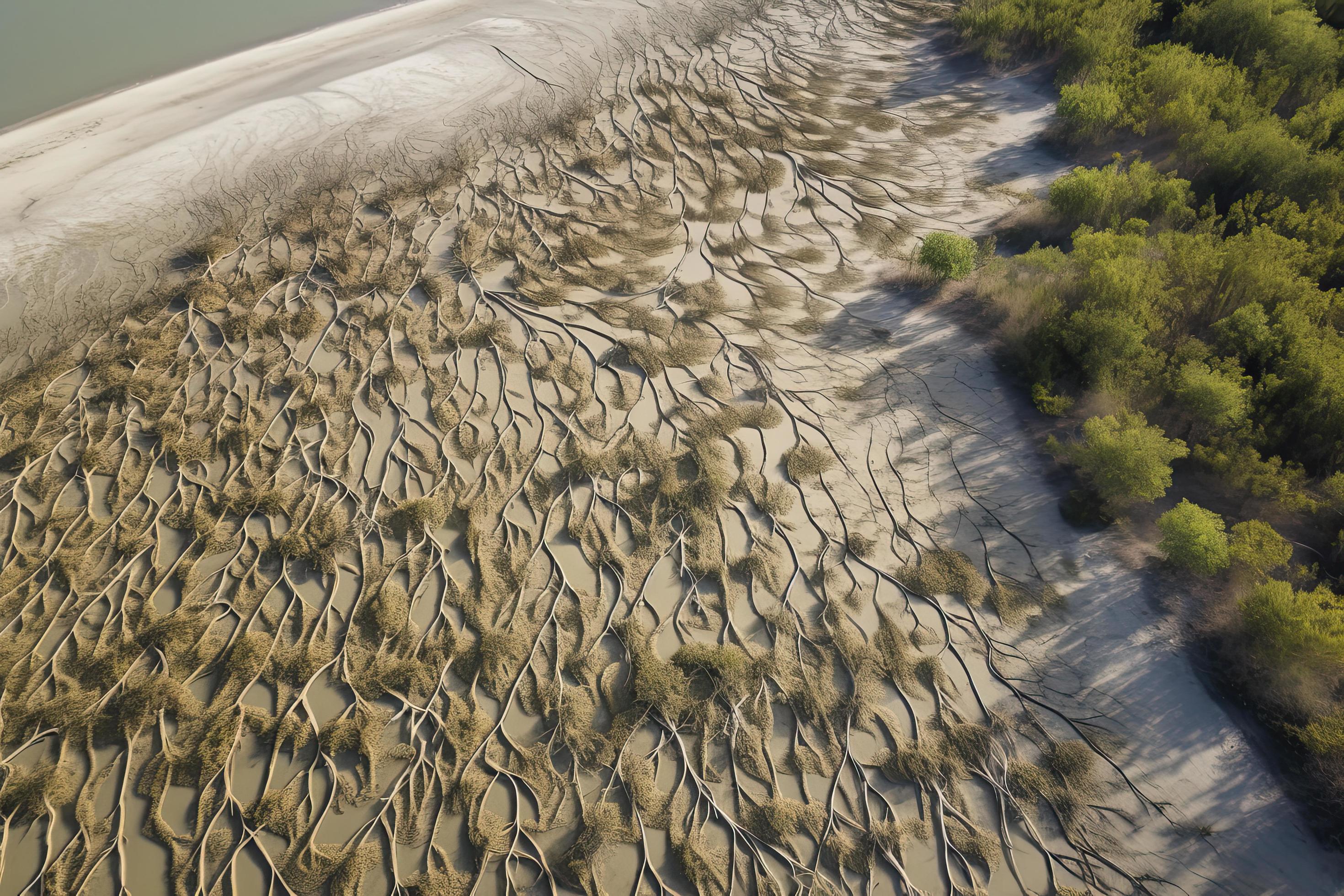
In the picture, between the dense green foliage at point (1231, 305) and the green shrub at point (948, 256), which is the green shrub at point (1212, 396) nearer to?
the dense green foliage at point (1231, 305)

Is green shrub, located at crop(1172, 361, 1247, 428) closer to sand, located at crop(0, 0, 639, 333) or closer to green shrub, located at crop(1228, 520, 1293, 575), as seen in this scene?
green shrub, located at crop(1228, 520, 1293, 575)

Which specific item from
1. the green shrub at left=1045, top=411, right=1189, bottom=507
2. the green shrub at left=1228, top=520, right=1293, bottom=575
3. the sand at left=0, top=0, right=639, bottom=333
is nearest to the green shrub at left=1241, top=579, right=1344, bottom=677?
the green shrub at left=1228, top=520, right=1293, bottom=575

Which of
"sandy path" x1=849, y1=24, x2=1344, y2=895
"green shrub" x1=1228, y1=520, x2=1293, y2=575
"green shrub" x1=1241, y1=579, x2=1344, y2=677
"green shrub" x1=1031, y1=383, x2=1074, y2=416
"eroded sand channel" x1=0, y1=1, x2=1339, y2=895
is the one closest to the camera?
"sandy path" x1=849, y1=24, x2=1344, y2=895

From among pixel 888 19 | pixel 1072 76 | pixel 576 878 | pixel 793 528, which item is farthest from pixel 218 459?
pixel 888 19

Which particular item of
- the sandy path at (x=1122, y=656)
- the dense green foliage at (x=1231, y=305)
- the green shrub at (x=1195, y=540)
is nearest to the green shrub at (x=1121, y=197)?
the dense green foliage at (x=1231, y=305)

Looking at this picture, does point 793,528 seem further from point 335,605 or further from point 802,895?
point 335,605

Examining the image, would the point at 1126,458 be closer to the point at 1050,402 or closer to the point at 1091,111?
the point at 1050,402
